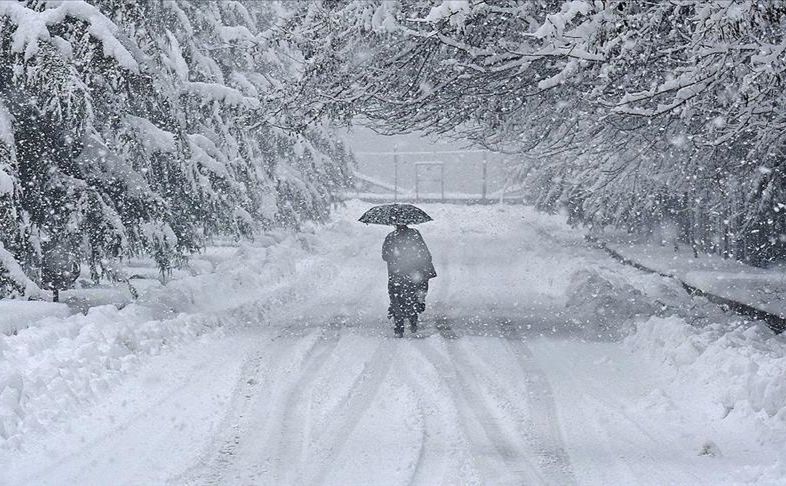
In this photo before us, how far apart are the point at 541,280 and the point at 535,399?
38.1ft

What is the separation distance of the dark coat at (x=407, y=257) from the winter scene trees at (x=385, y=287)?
35mm

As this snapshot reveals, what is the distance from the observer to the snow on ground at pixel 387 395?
614 cm

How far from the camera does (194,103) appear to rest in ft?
50.3

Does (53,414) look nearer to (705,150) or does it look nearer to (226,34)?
(705,150)

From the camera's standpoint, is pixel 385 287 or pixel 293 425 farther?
pixel 385 287

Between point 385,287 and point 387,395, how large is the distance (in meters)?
9.91

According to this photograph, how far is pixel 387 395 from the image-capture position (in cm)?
834

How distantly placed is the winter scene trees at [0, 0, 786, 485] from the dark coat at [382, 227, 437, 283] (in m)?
0.03

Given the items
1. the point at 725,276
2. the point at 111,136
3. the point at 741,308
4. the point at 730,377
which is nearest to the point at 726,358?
the point at 730,377

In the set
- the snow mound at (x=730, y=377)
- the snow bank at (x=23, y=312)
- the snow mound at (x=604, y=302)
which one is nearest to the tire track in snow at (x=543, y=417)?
the snow mound at (x=730, y=377)

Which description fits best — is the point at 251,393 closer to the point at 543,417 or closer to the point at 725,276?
the point at 543,417

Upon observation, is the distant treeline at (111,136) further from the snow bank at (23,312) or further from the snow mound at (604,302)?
the snow mound at (604,302)

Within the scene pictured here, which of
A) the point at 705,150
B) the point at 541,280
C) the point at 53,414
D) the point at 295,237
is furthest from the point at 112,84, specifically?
the point at 295,237

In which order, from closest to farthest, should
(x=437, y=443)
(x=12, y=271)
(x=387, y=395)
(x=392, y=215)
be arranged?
(x=437, y=443), (x=387, y=395), (x=12, y=271), (x=392, y=215)
